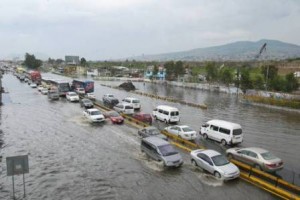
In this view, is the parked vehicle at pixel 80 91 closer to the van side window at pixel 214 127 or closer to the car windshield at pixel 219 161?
the van side window at pixel 214 127

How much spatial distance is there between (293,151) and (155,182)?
16.0 metres

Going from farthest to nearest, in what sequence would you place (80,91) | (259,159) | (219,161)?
1. (80,91)
2. (259,159)
3. (219,161)

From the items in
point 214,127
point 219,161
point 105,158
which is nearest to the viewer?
point 219,161

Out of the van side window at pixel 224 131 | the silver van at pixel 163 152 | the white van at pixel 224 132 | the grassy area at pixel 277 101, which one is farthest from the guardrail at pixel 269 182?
the grassy area at pixel 277 101

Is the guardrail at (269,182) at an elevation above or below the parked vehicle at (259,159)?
below

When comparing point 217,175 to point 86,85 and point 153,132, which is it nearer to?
point 153,132

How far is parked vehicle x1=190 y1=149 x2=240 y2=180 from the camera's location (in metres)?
21.6

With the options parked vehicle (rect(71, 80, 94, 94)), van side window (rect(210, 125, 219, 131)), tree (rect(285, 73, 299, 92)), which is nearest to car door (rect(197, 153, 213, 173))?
van side window (rect(210, 125, 219, 131))

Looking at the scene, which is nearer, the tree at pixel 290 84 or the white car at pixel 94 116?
the white car at pixel 94 116

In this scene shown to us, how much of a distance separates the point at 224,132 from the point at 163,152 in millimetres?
8214

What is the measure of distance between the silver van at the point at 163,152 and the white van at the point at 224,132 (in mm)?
7017

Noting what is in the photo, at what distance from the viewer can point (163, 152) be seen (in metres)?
24.8

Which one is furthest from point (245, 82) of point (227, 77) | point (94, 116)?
point (94, 116)

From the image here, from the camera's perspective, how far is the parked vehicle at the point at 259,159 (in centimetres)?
2247
